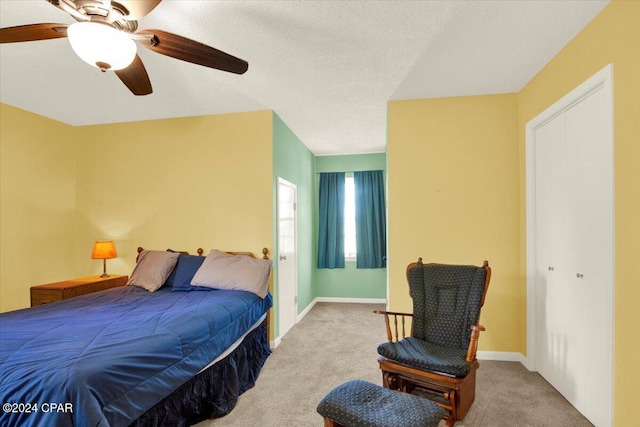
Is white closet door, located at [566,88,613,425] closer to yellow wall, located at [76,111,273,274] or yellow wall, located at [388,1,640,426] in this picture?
yellow wall, located at [388,1,640,426]

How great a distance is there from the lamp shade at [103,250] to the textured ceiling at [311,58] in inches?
59.5

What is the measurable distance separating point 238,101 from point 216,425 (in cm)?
287

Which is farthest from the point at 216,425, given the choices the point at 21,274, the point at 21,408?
the point at 21,274

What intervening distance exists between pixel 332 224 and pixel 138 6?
15.0 ft

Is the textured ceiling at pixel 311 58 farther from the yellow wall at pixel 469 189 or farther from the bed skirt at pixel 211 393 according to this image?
the bed skirt at pixel 211 393

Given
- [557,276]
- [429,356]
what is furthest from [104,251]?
[557,276]

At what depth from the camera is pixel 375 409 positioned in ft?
5.15

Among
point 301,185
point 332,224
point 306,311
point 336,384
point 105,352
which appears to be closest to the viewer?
point 105,352

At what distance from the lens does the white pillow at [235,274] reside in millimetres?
3002

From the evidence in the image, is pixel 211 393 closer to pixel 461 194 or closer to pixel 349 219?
pixel 461 194

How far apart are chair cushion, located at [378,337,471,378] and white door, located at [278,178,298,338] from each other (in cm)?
177

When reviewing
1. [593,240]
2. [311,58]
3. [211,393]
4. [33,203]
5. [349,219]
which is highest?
[311,58]

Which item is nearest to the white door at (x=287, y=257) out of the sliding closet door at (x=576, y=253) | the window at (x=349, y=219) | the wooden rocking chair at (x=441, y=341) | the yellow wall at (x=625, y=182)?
the window at (x=349, y=219)

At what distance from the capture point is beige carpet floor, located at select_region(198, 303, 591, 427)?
2.18 meters
